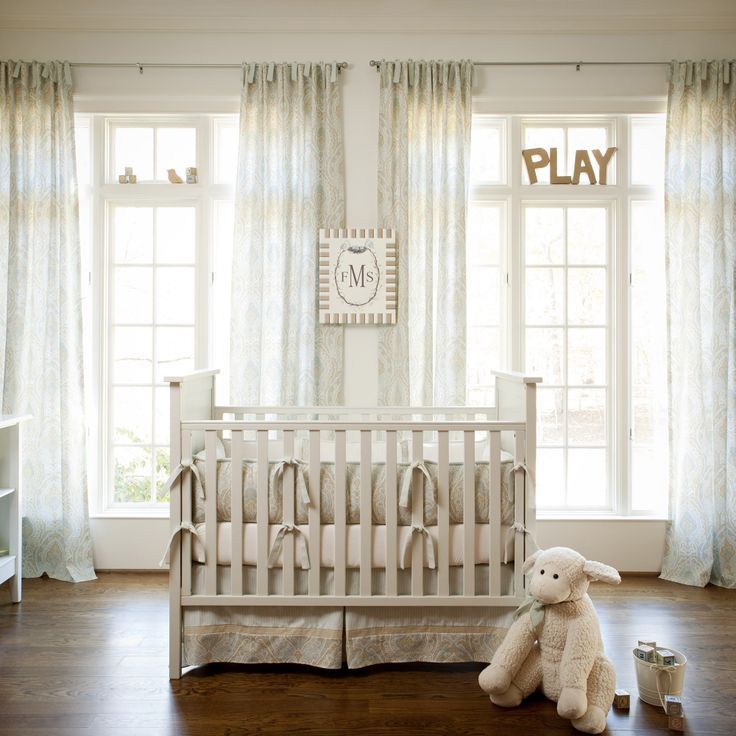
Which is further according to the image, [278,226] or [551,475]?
[551,475]

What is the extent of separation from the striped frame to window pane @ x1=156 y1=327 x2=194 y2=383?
714mm

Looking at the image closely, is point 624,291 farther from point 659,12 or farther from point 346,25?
point 346,25

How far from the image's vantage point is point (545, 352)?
3.34 meters

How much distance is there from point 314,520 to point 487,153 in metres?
2.13

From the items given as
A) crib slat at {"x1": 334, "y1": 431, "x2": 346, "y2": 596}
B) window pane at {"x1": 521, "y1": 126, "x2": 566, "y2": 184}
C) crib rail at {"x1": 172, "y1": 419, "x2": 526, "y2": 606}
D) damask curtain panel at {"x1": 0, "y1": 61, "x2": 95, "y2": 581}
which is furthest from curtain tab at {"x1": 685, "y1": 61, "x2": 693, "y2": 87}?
damask curtain panel at {"x1": 0, "y1": 61, "x2": 95, "y2": 581}

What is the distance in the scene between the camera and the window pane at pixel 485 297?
3336 mm

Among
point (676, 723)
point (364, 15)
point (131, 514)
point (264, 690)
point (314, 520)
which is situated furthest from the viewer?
point (131, 514)

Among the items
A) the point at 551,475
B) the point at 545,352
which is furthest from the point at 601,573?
the point at 545,352

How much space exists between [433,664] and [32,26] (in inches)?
129

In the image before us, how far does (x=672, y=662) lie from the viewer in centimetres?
193

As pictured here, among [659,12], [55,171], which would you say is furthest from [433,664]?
[659,12]

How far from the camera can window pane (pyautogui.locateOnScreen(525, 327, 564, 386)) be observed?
3340 mm

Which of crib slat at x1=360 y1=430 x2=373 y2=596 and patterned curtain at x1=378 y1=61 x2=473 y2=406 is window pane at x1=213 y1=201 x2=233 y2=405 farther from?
crib slat at x1=360 y1=430 x2=373 y2=596

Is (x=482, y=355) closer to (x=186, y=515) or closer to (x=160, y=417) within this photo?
(x=160, y=417)
